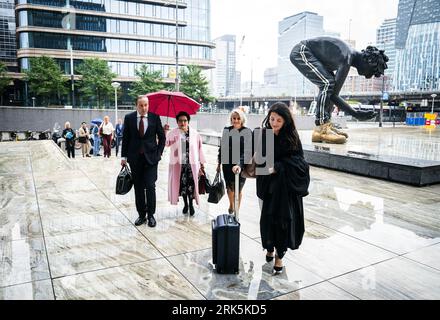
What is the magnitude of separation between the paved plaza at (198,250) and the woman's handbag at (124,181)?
61 centimetres

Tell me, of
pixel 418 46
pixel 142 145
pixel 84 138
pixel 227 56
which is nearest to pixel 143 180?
pixel 142 145

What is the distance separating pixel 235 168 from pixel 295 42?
11776 cm

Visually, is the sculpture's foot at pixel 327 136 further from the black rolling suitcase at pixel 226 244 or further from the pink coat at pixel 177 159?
the black rolling suitcase at pixel 226 244

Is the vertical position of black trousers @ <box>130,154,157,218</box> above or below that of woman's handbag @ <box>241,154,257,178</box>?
below

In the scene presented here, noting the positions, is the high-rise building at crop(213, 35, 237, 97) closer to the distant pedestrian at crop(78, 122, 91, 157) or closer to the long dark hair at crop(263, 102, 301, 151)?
the distant pedestrian at crop(78, 122, 91, 157)

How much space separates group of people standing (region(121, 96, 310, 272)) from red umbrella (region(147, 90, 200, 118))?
0.71 m

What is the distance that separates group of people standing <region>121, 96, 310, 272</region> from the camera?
3568 millimetres

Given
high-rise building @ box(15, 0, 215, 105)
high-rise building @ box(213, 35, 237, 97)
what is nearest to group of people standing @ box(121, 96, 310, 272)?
high-rise building @ box(15, 0, 215, 105)

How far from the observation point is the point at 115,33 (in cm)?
6103

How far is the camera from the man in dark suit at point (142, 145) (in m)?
5.16

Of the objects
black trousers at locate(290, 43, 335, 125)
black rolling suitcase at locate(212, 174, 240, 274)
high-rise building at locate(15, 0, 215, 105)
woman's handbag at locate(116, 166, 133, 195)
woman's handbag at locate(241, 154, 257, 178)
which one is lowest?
black rolling suitcase at locate(212, 174, 240, 274)

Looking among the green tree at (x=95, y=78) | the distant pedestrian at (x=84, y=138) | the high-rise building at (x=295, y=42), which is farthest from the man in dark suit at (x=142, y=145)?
the high-rise building at (x=295, y=42)
